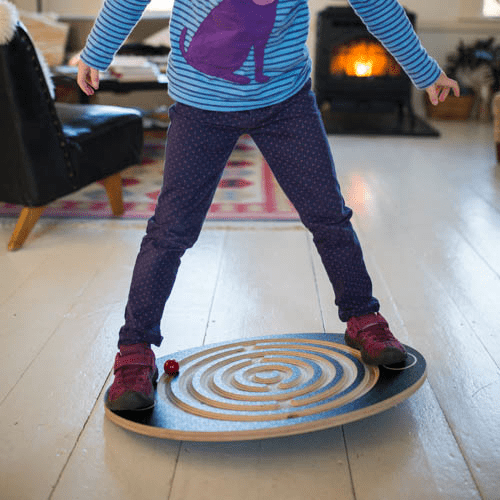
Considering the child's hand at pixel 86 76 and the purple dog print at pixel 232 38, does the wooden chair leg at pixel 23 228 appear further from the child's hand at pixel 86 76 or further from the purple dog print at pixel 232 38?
the purple dog print at pixel 232 38

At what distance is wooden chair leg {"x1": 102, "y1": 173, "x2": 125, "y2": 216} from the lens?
2.76 m

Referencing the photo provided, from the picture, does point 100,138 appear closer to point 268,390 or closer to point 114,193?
point 114,193

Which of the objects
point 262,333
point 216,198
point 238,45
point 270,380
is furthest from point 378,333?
point 216,198

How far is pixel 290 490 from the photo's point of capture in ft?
3.64

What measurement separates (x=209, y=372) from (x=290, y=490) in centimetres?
35

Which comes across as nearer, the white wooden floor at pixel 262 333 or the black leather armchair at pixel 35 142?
the white wooden floor at pixel 262 333

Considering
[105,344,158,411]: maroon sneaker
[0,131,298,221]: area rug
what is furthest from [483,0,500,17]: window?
[105,344,158,411]: maroon sneaker

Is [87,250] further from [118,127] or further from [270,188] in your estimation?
[270,188]

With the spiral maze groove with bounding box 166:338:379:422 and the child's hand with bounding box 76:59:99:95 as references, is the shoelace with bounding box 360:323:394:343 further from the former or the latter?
the child's hand with bounding box 76:59:99:95

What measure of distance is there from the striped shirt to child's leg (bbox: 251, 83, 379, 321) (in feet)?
0.16

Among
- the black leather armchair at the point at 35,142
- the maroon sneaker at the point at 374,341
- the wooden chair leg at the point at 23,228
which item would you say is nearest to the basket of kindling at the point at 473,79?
the black leather armchair at the point at 35,142

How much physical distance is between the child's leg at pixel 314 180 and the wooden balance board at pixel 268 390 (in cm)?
16

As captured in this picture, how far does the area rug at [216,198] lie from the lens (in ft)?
9.16

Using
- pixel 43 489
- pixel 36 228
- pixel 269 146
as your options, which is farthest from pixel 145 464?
pixel 36 228
